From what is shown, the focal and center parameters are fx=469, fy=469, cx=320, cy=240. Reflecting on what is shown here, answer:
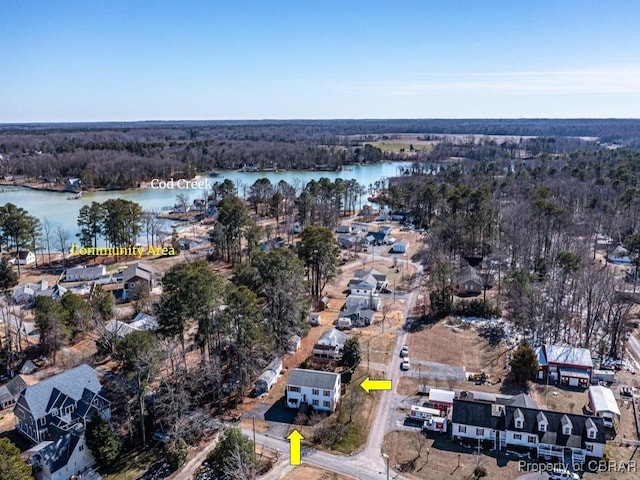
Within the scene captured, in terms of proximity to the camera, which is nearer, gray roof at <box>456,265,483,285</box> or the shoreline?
gray roof at <box>456,265,483,285</box>

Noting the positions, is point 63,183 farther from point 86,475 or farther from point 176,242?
point 86,475

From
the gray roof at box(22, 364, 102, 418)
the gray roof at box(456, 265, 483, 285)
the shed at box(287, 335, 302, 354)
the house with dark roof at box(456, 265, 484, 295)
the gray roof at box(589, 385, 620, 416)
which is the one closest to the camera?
the gray roof at box(22, 364, 102, 418)

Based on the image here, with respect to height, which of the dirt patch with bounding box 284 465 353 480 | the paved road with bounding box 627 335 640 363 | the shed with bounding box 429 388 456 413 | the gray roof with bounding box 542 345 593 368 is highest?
the gray roof with bounding box 542 345 593 368

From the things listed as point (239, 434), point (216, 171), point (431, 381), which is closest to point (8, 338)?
point (239, 434)

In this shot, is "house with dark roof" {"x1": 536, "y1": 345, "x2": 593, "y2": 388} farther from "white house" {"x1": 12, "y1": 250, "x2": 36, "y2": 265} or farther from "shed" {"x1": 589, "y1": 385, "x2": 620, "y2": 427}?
"white house" {"x1": 12, "y1": 250, "x2": 36, "y2": 265}

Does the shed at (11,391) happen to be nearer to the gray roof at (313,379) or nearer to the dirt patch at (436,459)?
the gray roof at (313,379)

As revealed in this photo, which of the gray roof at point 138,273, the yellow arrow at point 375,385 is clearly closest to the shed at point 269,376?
the yellow arrow at point 375,385

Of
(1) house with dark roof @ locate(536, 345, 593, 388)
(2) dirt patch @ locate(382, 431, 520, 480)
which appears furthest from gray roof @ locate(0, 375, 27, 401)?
(1) house with dark roof @ locate(536, 345, 593, 388)
